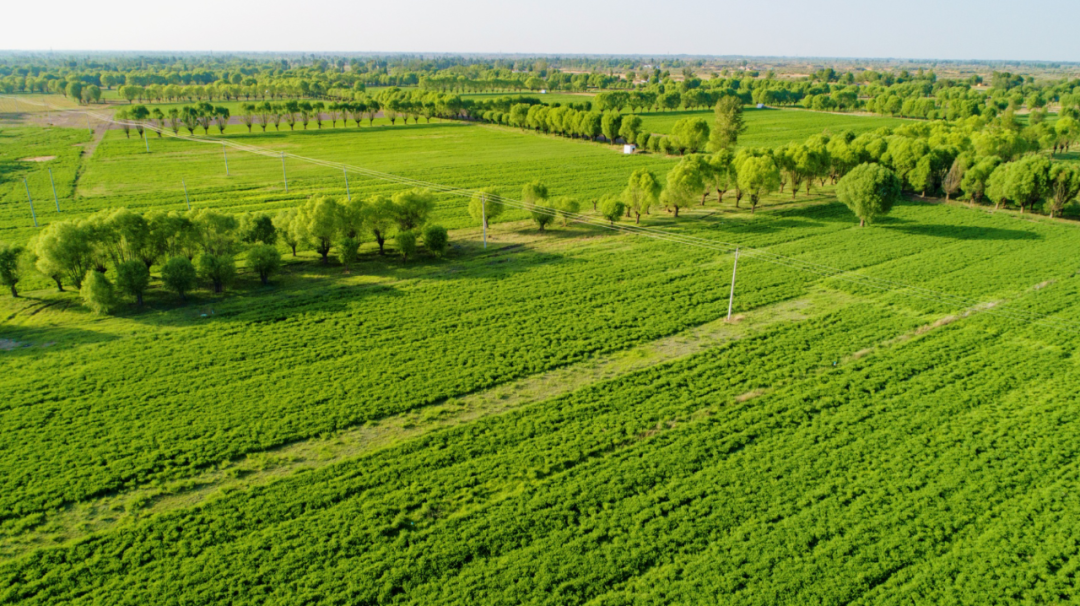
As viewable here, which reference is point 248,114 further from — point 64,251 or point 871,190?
point 871,190

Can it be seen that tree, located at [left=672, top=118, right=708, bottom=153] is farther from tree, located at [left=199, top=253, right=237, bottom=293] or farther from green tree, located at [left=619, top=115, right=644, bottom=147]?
tree, located at [left=199, top=253, right=237, bottom=293]

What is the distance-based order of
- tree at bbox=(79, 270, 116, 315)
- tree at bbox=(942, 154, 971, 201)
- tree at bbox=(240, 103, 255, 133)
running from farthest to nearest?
tree at bbox=(240, 103, 255, 133), tree at bbox=(942, 154, 971, 201), tree at bbox=(79, 270, 116, 315)

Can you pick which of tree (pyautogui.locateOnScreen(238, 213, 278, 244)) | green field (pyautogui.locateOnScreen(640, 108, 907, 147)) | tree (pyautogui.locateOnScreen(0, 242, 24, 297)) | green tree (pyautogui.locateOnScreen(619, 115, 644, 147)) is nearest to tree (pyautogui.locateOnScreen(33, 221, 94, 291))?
tree (pyautogui.locateOnScreen(0, 242, 24, 297))

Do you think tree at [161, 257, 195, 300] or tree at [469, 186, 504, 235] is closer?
tree at [161, 257, 195, 300]

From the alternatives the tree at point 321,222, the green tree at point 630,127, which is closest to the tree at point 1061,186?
the green tree at point 630,127

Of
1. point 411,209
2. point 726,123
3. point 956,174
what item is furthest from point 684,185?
point 726,123

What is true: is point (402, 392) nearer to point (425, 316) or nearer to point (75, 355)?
point (425, 316)

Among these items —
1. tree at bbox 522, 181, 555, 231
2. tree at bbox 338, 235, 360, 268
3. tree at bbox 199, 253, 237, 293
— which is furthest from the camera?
tree at bbox 522, 181, 555, 231
